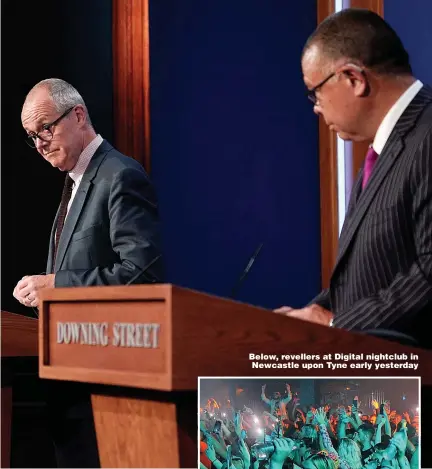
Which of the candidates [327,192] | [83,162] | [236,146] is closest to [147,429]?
[83,162]

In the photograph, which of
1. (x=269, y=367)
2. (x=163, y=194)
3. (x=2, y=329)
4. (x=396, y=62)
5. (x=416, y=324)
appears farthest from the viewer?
(x=163, y=194)

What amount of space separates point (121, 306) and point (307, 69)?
680 mm

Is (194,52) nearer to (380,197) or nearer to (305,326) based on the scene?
(380,197)

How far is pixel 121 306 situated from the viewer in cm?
155

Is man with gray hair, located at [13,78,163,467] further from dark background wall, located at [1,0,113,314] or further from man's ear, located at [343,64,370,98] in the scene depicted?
dark background wall, located at [1,0,113,314]

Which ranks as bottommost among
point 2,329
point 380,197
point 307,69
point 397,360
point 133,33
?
point 2,329

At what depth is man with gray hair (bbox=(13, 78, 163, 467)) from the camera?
257cm

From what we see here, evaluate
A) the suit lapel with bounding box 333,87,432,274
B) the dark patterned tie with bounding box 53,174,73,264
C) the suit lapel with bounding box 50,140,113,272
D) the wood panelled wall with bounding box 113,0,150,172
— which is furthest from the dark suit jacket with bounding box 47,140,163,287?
the wood panelled wall with bounding box 113,0,150,172

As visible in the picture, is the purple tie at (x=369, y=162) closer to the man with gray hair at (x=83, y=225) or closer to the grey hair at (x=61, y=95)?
the man with gray hair at (x=83, y=225)

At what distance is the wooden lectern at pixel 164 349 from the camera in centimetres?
143

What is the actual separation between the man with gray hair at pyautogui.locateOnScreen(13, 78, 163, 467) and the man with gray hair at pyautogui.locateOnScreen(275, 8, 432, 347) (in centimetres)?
69

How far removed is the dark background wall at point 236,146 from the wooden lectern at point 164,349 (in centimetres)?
244

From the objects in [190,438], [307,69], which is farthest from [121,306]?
[307,69]

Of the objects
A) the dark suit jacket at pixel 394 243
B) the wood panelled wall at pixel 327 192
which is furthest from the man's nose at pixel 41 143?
the wood panelled wall at pixel 327 192
